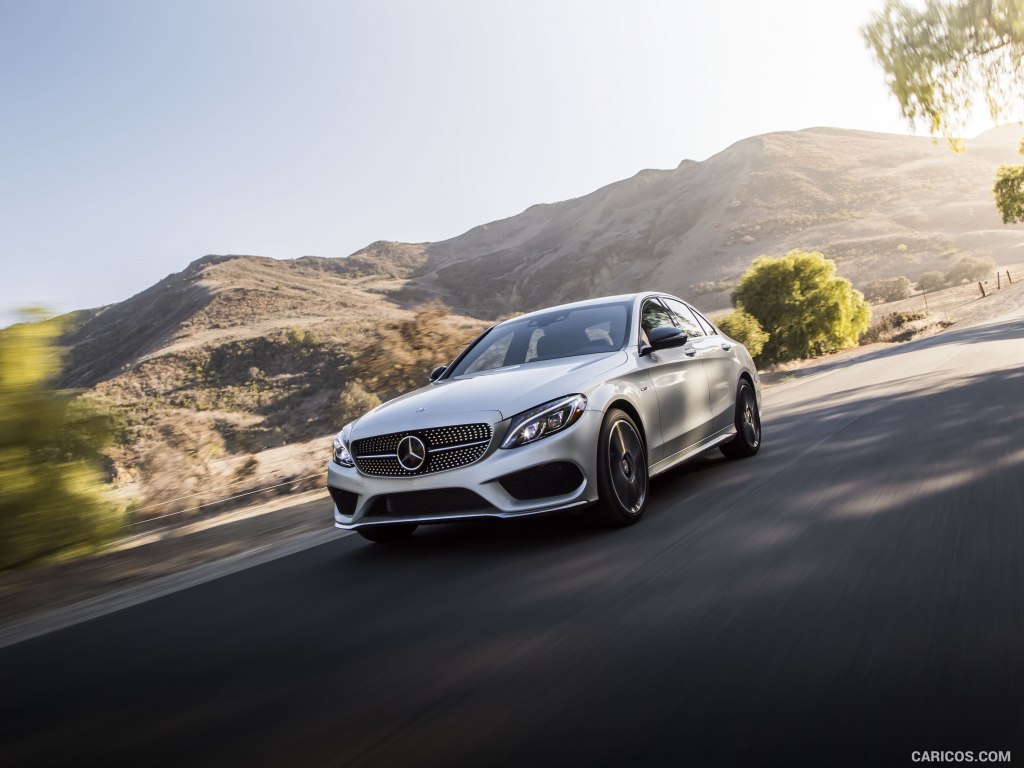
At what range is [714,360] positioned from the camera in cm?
741

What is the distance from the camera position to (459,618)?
4000 millimetres

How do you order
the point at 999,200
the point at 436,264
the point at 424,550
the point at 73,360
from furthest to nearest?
1. the point at 436,264
2. the point at 999,200
3. the point at 73,360
4. the point at 424,550

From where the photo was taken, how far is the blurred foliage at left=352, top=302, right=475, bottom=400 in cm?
1422

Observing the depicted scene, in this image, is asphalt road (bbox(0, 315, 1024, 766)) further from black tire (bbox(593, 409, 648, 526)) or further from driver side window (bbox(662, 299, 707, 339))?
driver side window (bbox(662, 299, 707, 339))

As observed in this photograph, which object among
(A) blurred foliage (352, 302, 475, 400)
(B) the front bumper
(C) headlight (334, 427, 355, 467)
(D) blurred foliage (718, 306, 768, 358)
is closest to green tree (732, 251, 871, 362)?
(D) blurred foliage (718, 306, 768, 358)

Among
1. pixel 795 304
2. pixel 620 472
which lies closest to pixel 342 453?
pixel 620 472

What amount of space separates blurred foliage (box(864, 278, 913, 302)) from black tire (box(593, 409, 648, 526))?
65191mm

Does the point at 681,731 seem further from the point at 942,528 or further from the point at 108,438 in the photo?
the point at 108,438

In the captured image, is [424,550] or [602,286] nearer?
[424,550]

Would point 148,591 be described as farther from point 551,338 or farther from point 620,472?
point 551,338

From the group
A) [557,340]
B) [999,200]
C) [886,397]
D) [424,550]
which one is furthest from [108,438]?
[999,200]

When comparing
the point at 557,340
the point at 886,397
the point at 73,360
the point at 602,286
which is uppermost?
the point at 602,286

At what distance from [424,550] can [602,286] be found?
120 metres

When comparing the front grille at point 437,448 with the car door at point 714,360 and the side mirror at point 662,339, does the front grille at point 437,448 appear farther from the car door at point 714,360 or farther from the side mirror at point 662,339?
the car door at point 714,360
